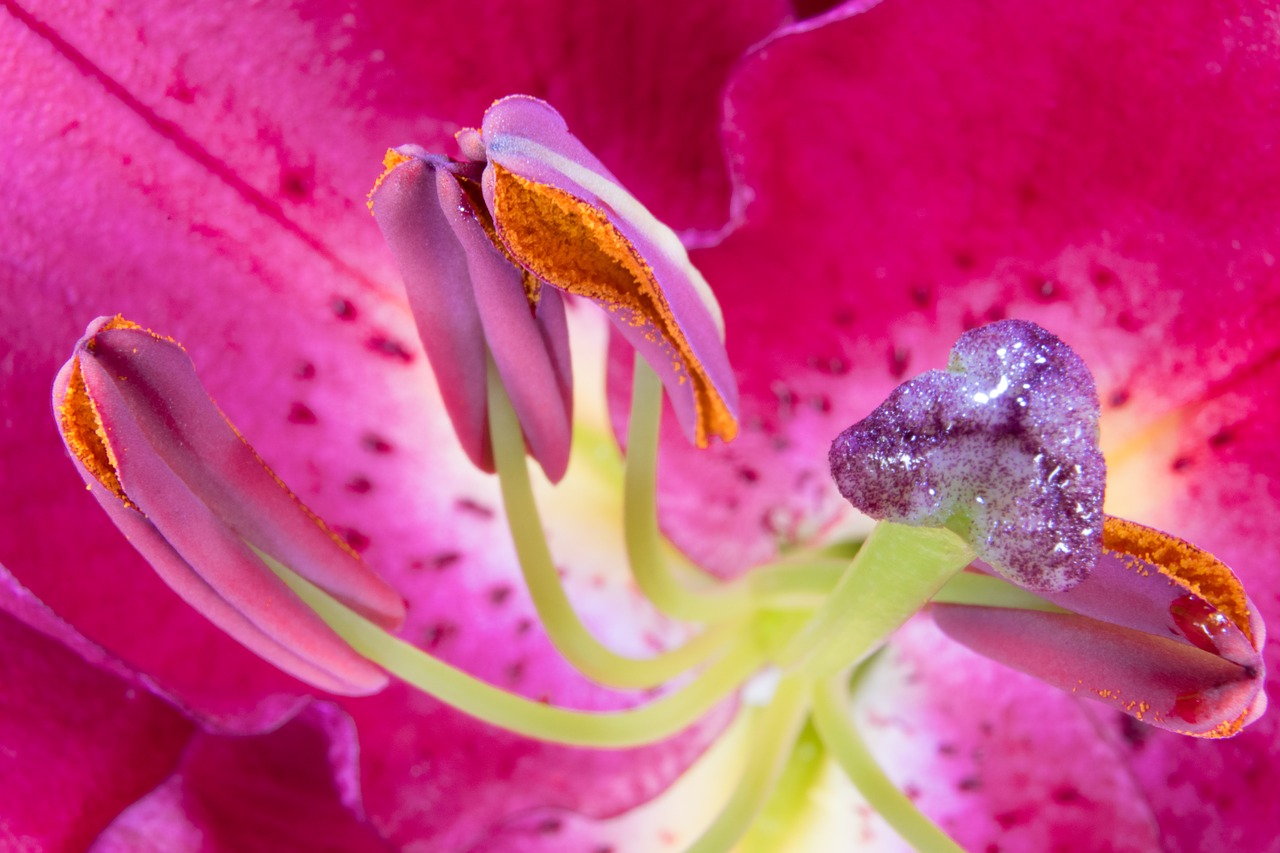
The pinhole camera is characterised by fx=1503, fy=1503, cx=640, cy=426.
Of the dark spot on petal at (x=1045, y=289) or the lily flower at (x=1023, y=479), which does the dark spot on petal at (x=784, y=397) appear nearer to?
→ the dark spot on petal at (x=1045, y=289)

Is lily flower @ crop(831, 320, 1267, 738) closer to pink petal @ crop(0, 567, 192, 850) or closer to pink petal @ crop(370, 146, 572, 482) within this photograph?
pink petal @ crop(370, 146, 572, 482)

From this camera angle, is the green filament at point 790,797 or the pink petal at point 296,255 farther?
the green filament at point 790,797

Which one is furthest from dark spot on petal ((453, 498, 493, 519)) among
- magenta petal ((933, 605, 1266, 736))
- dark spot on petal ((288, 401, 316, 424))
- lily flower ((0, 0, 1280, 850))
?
magenta petal ((933, 605, 1266, 736))

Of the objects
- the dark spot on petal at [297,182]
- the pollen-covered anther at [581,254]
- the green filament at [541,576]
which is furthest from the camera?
the dark spot on petal at [297,182]

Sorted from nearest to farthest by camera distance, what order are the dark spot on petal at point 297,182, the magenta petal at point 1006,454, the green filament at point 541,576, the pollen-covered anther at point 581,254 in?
the magenta petal at point 1006,454
the pollen-covered anther at point 581,254
the green filament at point 541,576
the dark spot on petal at point 297,182

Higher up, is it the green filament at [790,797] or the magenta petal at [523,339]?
the magenta petal at [523,339]

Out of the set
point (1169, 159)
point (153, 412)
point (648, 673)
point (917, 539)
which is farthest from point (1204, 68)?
point (153, 412)

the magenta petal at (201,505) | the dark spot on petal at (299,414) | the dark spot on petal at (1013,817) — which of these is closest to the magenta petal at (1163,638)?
the dark spot on petal at (1013,817)

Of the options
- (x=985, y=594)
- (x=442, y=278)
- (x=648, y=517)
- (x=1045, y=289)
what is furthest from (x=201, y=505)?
(x=1045, y=289)

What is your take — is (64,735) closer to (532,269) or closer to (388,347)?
(388,347)
